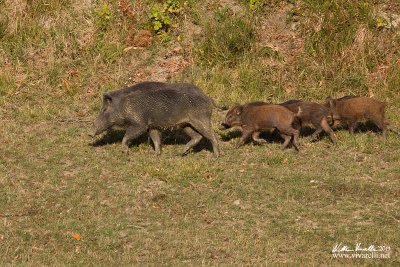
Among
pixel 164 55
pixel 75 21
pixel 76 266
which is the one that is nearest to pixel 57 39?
pixel 75 21

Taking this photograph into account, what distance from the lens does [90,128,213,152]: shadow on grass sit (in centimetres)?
1314

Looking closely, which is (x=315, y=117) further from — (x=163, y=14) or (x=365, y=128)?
(x=163, y=14)

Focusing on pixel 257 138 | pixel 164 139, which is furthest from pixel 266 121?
pixel 164 139

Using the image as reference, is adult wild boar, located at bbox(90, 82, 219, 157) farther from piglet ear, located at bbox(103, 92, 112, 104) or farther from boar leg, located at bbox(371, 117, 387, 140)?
boar leg, located at bbox(371, 117, 387, 140)

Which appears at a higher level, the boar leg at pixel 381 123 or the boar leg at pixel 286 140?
the boar leg at pixel 381 123

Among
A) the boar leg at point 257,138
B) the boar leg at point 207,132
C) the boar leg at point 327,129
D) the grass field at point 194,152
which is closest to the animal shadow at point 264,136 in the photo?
the grass field at point 194,152

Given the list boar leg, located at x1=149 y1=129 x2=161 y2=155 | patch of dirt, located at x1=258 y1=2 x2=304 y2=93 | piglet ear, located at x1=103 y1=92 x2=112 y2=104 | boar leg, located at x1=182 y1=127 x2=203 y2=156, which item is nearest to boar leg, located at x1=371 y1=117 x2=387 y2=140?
patch of dirt, located at x1=258 y1=2 x2=304 y2=93

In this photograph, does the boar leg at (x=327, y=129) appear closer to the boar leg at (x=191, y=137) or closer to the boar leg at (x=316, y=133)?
the boar leg at (x=316, y=133)

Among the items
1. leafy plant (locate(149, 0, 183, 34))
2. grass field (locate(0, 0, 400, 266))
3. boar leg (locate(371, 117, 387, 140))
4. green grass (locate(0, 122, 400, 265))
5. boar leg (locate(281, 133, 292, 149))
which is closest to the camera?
green grass (locate(0, 122, 400, 265))

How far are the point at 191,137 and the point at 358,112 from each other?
2627 millimetres

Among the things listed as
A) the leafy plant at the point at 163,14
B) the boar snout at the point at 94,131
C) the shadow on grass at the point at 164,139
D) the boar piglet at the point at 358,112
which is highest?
the leafy plant at the point at 163,14

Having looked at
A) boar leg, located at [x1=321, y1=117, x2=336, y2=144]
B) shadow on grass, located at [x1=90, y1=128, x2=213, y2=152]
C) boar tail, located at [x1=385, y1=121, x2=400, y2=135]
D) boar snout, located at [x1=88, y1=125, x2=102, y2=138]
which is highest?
boar leg, located at [x1=321, y1=117, x2=336, y2=144]

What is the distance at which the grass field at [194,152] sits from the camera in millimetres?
9828

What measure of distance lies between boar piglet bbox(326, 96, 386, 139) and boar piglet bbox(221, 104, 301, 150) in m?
0.76
